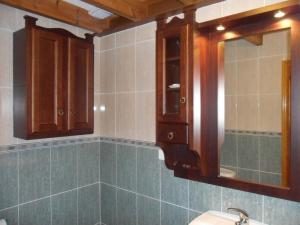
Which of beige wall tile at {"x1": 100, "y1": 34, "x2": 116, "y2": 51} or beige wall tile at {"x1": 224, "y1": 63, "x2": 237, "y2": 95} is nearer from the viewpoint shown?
beige wall tile at {"x1": 224, "y1": 63, "x2": 237, "y2": 95}

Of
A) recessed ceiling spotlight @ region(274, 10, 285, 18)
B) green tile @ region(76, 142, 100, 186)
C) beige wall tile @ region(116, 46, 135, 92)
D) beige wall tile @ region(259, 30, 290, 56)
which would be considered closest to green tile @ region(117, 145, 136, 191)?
green tile @ region(76, 142, 100, 186)

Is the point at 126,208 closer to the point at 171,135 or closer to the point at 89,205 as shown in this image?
the point at 89,205

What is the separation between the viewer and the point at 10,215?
153 centimetres

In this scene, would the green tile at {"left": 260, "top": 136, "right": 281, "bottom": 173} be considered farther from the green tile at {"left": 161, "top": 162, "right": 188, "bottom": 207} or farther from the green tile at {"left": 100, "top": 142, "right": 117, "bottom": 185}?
the green tile at {"left": 100, "top": 142, "right": 117, "bottom": 185}

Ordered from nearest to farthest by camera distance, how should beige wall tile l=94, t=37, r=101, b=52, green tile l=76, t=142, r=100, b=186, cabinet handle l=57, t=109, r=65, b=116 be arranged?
cabinet handle l=57, t=109, r=65, b=116 → green tile l=76, t=142, r=100, b=186 → beige wall tile l=94, t=37, r=101, b=52

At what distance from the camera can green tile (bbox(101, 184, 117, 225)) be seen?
1.96m

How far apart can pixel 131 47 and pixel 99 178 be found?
114 centimetres

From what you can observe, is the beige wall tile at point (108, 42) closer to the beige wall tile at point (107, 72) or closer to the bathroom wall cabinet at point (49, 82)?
the beige wall tile at point (107, 72)

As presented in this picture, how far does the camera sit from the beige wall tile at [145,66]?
1.69m

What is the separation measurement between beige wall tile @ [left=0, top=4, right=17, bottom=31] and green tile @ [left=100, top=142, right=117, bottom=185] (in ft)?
3.59

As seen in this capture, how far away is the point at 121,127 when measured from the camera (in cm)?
191

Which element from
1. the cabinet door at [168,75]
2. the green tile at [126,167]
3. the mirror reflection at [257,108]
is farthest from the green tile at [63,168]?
the mirror reflection at [257,108]

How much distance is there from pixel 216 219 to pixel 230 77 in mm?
791

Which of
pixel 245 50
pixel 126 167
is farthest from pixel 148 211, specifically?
pixel 245 50
